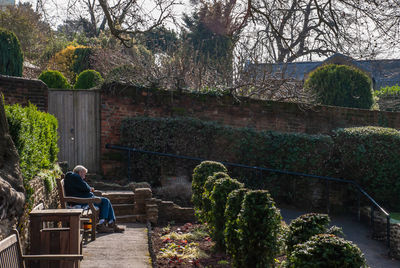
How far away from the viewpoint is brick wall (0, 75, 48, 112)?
32.8ft

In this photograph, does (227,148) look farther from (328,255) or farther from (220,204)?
(328,255)

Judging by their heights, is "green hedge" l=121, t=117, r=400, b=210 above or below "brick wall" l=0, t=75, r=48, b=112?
below

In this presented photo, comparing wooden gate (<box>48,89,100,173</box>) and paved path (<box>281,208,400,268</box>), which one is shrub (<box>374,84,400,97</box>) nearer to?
paved path (<box>281,208,400,268</box>)

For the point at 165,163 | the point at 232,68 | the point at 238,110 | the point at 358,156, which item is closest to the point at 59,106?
the point at 165,163

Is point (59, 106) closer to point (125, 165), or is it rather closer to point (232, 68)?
point (125, 165)

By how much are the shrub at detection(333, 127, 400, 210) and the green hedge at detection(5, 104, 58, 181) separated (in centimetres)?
749

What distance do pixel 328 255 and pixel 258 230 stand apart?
1.59 meters

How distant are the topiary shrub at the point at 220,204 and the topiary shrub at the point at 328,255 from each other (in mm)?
2845

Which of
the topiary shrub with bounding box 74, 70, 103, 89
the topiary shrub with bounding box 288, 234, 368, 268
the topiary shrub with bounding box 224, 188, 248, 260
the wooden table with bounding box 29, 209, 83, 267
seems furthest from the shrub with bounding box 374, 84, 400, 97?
the topiary shrub with bounding box 288, 234, 368, 268

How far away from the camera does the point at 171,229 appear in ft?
27.2

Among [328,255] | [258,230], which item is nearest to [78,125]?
[258,230]

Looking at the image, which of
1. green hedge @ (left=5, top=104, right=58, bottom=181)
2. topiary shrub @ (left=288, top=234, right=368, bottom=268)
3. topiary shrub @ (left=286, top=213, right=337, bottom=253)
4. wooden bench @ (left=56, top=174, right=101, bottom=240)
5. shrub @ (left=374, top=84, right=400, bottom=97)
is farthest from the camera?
shrub @ (left=374, top=84, right=400, bottom=97)

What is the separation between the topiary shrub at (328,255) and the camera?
10.4 ft

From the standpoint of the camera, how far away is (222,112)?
12406 millimetres
